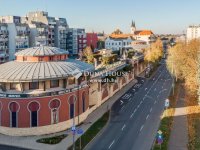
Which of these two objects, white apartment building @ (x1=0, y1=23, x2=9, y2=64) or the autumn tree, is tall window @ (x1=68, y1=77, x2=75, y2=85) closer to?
the autumn tree

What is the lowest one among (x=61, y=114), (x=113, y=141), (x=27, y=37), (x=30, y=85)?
(x=113, y=141)

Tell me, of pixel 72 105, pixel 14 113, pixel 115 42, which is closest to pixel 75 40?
pixel 115 42

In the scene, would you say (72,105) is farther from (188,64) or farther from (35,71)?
(188,64)

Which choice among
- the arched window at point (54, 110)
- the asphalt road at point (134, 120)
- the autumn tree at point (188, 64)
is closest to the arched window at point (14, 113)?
the arched window at point (54, 110)

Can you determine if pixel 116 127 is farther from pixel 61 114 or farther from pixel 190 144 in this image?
pixel 190 144

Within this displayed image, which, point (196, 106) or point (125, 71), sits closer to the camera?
point (196, 106)

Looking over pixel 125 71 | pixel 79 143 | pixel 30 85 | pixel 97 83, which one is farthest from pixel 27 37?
pixel 79 143

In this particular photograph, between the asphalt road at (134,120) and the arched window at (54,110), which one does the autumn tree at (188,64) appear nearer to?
the asphalt road at (134,120)
